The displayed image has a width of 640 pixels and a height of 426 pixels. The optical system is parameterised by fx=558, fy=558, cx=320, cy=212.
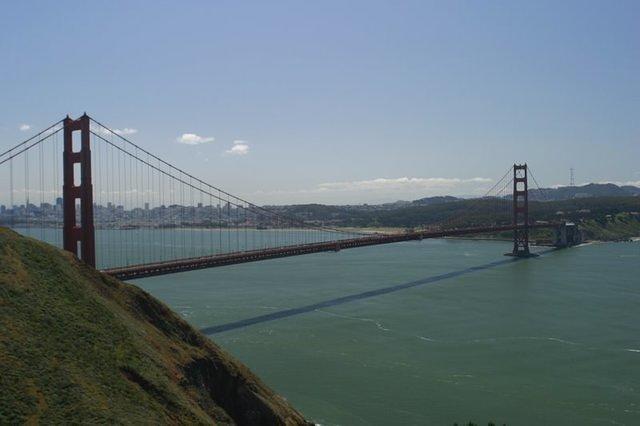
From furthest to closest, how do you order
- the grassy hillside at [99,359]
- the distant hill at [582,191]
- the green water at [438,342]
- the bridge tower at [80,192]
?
the distant hill at [582,191], the bridge tower at [80,192], the green water at [438,342], the grassy hillside at [99,359]

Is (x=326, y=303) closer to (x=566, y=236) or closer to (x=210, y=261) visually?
(x=210, y=261)

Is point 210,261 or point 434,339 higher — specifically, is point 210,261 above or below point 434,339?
above

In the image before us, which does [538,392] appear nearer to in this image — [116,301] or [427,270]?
[116,301]

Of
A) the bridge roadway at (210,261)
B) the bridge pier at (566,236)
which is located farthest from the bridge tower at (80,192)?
the bridge pier at (566,236)

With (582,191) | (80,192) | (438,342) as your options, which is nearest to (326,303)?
(438,342)

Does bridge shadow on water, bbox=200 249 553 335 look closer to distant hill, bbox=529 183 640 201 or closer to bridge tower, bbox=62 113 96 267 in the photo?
bridge tower, bbox=62 113 96 267

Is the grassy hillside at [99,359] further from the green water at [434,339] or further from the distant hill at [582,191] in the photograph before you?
the distant hill at [582,191]
